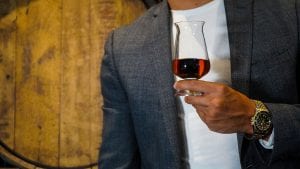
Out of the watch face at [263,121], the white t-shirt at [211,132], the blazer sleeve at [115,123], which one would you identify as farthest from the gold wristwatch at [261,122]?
the blazer sleeve at [115,123]

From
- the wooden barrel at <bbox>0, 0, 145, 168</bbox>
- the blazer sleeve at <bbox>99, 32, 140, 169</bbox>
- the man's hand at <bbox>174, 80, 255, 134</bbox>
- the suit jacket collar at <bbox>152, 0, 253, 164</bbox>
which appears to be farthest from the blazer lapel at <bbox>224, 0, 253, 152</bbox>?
the wooden barrel at <bbox>0, 0, 145, 168</bbox>

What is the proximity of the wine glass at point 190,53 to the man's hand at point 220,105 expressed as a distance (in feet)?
0.06

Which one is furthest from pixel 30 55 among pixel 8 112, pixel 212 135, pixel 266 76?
pixel 266 76

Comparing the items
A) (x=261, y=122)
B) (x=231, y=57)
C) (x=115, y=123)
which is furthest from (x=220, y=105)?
(x=115, y=123)

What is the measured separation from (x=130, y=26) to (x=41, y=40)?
18.3 inches

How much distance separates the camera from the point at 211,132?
3.99 feet

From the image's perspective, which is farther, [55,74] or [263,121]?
Answer: [55,74]

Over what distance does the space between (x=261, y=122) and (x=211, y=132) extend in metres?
0.21

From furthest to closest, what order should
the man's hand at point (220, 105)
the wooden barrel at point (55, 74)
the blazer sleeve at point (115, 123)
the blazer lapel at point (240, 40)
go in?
the wooden barrel at point (55, 74) < the blazer sleeve at point (115, 123) < the blazer lapel at point (240, 40) < the man's hand at point (220, 105)

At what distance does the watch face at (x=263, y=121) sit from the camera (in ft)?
3.38

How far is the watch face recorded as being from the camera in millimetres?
1029

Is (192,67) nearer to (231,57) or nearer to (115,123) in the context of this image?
(231,57)

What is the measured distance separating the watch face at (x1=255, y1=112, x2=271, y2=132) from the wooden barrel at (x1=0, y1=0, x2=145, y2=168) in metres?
0.79

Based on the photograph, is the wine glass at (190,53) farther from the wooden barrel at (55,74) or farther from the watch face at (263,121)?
the wooden barrel at (55,74)
